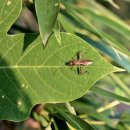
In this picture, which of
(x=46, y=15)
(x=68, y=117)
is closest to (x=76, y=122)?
(x=68, y=117)

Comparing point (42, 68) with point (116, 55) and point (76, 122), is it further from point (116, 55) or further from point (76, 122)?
point (116, 55)

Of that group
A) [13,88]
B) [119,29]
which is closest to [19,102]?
[13,88]

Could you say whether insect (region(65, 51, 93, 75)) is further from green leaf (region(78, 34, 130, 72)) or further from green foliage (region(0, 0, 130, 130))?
green leaf (region(78, 34, 130, 72))

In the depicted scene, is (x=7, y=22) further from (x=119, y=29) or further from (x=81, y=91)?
(x=119, y=29)

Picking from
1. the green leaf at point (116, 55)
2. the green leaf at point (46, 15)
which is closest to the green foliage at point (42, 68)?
the green leaf at point (46, 15)

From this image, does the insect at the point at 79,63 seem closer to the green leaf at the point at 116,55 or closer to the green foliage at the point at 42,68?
the green foliage at the point at 42,68
